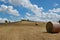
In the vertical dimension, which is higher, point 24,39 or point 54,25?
point 54,25

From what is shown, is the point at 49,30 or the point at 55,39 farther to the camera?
the point at 49,30

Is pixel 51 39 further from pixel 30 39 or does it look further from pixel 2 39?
pixel 2 39

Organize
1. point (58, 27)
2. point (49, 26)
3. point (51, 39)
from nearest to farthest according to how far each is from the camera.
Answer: point (51, 39) → point (58, 27) → point (49, 26)

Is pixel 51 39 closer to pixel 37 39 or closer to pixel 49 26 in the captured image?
pixel 37 39

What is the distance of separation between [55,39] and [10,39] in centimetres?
339

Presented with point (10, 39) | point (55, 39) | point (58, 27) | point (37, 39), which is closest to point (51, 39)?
point (55, 39)

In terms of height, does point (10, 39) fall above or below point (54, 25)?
below

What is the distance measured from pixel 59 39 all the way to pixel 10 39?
12.2 feet

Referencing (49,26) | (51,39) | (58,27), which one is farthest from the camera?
(49,26)

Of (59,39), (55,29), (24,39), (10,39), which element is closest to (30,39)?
(24,39)

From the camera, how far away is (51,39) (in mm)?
11500

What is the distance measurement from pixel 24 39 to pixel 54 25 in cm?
625

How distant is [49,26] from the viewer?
1781 cm

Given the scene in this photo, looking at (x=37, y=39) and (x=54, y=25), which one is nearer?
(x=37, y=39)
